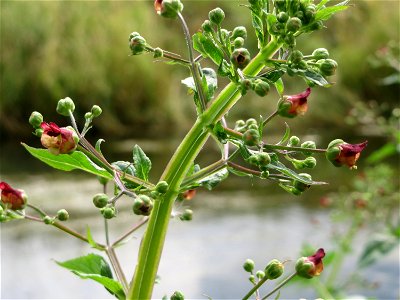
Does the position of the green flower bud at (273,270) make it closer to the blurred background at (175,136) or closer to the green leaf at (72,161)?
the green leaf at (72,161)

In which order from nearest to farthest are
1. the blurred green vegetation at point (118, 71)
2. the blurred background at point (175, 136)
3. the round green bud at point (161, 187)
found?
the round green bud at point (161, 187) → the blurred background at point (175, 136) → the blurred green vegetation at point (118, 71)

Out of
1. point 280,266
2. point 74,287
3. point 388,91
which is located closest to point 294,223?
point 74,287

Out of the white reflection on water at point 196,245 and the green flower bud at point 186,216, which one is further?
the white reflection on water at point 196,245

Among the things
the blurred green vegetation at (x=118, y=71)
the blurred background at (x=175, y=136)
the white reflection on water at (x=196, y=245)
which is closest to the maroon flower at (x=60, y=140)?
the blurred background at (x=175, y=136)

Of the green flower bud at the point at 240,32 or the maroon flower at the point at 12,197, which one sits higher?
the green flower bud at the point at 240,32

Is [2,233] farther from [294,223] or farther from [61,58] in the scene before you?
[61,58]

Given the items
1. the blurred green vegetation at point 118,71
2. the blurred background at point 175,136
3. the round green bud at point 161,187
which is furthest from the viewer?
the blurred green vegetation at point 118,71

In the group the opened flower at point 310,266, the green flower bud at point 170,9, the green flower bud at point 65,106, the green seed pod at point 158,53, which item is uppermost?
the green flower bud at point 170,9
